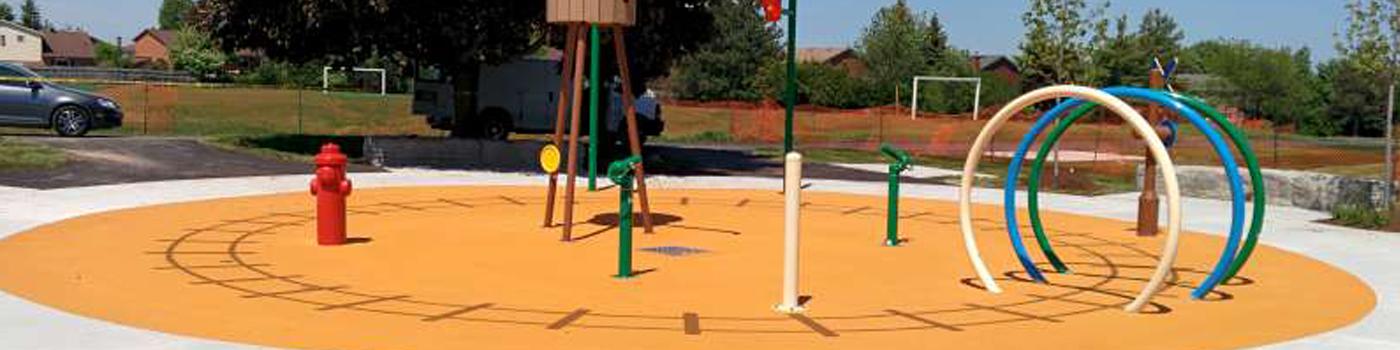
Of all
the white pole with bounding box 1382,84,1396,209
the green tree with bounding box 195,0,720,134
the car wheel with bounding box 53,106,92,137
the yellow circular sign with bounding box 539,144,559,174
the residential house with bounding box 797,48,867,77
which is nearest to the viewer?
the yellow circular sign with bounding box 539,144,559,174

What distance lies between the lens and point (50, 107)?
2617cm

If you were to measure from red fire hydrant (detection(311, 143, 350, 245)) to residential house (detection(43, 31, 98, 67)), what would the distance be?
11184 cm

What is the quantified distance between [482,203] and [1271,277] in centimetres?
965

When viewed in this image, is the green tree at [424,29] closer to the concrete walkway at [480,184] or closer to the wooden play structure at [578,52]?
the concrete walkway at [480,184]

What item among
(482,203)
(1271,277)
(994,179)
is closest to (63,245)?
(482,203)

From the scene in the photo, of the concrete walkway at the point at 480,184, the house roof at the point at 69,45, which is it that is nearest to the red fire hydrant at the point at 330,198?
the concrete walkway at the point at 480,184

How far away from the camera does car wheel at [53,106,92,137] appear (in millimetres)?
26359

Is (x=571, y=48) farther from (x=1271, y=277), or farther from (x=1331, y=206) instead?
(x=1331, y=206)

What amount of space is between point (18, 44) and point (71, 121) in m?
94.9

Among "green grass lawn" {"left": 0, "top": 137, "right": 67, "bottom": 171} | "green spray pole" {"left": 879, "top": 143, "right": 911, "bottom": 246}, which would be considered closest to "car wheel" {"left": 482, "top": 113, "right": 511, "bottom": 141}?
"green grass lawn" {"left": 0, "top": 137, "right": 67, "bottom": 171}

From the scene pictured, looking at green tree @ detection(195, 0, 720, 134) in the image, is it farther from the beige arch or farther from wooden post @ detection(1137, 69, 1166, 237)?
the beige arch

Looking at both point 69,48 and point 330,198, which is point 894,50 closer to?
point 330,198

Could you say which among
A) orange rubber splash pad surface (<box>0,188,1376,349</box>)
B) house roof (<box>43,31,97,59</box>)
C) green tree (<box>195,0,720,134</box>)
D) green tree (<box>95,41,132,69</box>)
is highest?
house roof (<box>43,31,97,59</box>)

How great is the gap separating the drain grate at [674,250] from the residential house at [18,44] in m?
109
